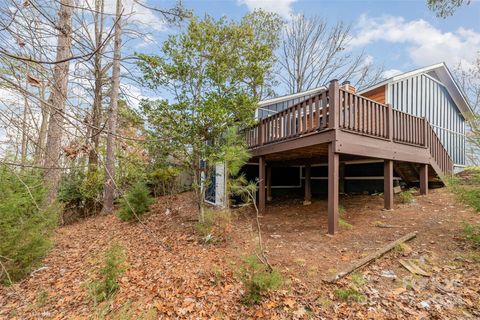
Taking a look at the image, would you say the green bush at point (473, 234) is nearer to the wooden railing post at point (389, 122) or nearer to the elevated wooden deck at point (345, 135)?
the elevated wooden deck at point (345, 135)

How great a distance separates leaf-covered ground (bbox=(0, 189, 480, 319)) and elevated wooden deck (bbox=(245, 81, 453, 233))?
1008 mm

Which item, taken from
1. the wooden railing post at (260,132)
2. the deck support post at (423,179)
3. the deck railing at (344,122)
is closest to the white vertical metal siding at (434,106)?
the deck railing at (344,122)

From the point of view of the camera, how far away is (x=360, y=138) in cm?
554

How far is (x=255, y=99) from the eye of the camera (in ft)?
20.3

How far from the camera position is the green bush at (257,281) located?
2.97 metres

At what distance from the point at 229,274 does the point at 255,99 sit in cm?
405

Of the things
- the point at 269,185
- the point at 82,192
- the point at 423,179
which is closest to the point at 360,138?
the point at 423,179

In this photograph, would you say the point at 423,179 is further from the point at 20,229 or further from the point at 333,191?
the point at 20,229

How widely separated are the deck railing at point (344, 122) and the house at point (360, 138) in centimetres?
2

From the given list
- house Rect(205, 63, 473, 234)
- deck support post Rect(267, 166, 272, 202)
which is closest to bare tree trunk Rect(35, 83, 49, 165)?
house Rect(205, 63, 473, 234)

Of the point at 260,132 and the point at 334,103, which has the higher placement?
the point at 334,103

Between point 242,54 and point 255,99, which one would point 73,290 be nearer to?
point 255,99

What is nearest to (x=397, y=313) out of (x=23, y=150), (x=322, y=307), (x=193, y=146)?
(x=322, y=307)

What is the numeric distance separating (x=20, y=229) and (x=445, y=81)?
1488cm
